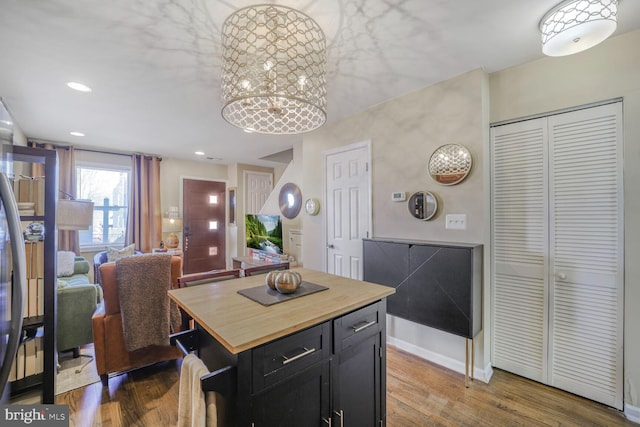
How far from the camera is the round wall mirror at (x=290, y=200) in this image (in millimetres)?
4395

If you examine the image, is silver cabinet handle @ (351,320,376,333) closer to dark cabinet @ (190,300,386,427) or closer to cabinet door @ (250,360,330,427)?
dark cabinet @ (190,300,386,427)

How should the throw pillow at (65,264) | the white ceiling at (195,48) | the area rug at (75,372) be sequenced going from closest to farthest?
the white ceiling at (195,48)
the area rug at (75,372)
the throw pillow at (65,264)

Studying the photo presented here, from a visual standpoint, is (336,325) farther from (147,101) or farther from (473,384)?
(147,101)

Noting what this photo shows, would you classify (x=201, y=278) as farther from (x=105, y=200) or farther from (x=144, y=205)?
(x=105, y=200)

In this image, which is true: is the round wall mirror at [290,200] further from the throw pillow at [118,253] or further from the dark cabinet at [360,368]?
the dark cabinet at [360,368]

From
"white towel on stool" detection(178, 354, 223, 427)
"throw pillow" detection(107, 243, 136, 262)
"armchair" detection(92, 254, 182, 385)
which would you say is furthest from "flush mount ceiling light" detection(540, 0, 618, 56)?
"throw pillow" detection(107, 243, 136, 262)

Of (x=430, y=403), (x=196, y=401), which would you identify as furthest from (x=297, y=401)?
(x=430, y=403)

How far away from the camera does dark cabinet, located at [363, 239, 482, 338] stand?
2014 mm

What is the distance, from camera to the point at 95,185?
4.76 meters

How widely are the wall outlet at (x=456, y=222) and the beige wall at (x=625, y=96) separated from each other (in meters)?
0.91

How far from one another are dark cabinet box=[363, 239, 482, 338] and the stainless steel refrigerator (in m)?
2.23

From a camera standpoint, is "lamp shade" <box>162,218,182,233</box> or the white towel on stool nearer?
the white towel on stool

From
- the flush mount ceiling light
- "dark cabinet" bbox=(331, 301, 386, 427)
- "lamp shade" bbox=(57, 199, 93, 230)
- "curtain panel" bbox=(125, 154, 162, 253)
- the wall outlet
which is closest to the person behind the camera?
"dark cabinet" bbox=(331, 301, 386, 427)

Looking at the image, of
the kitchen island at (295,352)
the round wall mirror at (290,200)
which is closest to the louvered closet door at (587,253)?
the kitchen island at (295,352)
